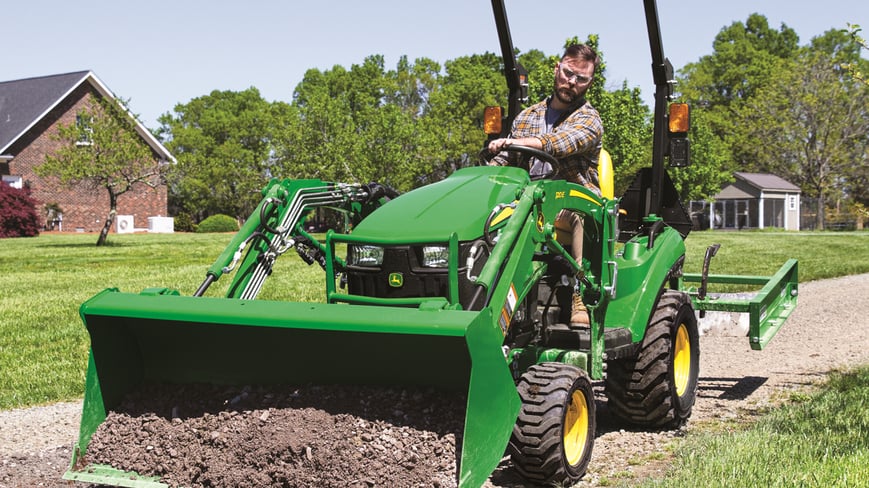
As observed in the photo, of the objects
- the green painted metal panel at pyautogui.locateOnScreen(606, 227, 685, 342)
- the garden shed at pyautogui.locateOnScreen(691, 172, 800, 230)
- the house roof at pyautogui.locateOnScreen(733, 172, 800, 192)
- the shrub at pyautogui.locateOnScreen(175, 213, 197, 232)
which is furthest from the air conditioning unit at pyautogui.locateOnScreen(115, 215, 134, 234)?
the green painted metal panel at pyautogui.locateOnScreen(606, 227, 685, 342)

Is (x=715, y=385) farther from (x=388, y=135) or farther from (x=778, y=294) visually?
(x=388, y=135)

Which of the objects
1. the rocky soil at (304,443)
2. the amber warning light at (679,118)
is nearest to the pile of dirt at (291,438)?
the rocky soil at (304,443)

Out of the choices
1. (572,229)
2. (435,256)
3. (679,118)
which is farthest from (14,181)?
(435,256)

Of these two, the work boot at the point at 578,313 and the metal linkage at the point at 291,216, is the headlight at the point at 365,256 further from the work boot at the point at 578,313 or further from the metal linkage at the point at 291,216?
the work boot at the point at 578,313

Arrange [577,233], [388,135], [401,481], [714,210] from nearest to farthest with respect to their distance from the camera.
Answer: [401,481] < [577,233] < [388,135] < [714,210]

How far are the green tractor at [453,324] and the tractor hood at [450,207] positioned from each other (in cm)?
1

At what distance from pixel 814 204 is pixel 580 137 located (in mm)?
54810

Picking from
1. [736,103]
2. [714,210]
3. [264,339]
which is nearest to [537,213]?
[264,339]

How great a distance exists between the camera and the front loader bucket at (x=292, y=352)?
11.7ft

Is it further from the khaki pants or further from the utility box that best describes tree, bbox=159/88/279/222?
the khaki pants

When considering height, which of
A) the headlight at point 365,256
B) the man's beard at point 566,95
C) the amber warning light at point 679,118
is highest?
the man's beard at point 566,95

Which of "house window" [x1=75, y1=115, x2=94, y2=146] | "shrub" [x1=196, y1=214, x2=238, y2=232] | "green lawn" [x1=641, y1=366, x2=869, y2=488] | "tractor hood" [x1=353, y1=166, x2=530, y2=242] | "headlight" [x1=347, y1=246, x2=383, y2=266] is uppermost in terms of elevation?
"house window" [x1=75, y1=115, x2=94, y2=146]

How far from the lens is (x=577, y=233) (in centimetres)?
492

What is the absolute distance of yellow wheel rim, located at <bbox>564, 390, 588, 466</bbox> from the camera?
421cm
